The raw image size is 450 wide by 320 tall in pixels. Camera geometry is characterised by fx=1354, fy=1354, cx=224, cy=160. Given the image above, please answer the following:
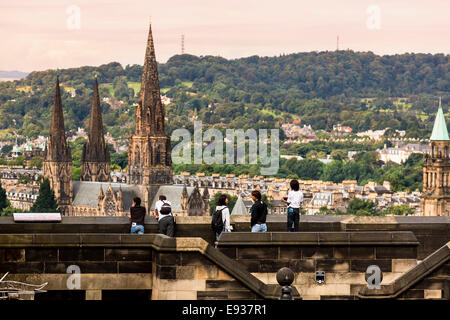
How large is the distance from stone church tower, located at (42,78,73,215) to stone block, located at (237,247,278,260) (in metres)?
144

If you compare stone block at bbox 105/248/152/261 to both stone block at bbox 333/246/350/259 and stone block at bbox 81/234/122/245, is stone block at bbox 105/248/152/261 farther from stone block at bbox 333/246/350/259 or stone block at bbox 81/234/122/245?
stone block at bbox 333/246/350/259

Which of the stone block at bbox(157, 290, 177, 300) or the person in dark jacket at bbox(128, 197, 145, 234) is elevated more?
the person in dark jacket at bbox(128, 197, 145, 234)

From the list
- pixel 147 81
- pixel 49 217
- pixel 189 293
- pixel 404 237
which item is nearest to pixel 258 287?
pixel 189 293

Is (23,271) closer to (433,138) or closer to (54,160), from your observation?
(433,138)

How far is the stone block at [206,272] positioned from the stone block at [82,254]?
4.56 feet

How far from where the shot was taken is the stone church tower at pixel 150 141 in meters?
157

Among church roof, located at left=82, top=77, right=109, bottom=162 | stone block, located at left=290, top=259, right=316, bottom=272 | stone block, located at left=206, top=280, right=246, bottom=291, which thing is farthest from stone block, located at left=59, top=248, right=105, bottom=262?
church roof, located at left=82, top=77, right=109, bottom=162

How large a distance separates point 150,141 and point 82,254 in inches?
5513

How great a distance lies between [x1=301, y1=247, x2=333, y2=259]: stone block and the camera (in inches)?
701

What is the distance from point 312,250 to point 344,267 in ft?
1.60

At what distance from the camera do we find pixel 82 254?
17422 mm

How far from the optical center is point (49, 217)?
19422 mm

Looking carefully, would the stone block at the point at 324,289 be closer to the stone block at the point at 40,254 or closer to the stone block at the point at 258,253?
the stone block at the point at 258,253

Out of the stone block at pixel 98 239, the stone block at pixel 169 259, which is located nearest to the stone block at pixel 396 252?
the stone block at pixel 169 259
